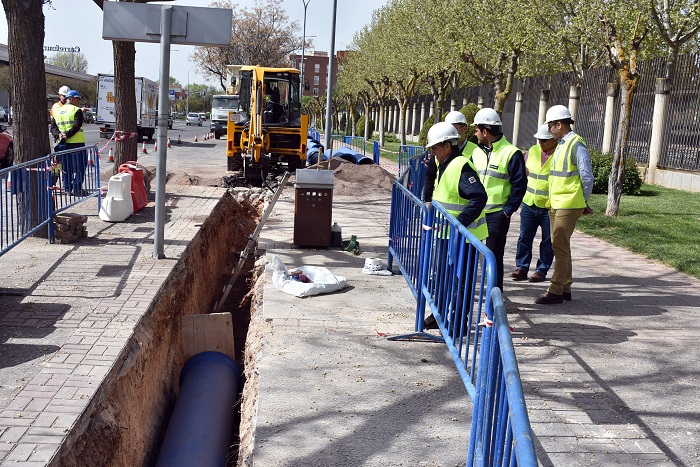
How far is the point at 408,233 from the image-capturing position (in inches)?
268

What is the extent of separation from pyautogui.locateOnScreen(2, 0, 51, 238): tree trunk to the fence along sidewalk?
463cm

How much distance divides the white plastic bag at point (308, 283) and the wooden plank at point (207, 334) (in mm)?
674

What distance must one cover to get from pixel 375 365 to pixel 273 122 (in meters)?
15.8

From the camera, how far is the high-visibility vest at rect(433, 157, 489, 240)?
5.68 m

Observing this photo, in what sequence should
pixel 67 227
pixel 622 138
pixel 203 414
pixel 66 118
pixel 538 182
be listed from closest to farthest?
1. pixel 203 414
2. pixel 538 182
3. pixel 67 227
4. pixel 66 118
5. pixel 622 138

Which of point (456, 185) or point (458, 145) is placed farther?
point (458, 145)

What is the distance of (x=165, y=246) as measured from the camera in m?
8.93

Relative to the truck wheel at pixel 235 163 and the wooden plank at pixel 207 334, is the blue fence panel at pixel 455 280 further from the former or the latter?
the truck wheel at pixel 235 163

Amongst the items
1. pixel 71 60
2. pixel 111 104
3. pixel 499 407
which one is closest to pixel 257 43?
pixel 111 104

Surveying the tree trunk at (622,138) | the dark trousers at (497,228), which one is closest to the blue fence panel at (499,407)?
the dark trousers at (497,228)

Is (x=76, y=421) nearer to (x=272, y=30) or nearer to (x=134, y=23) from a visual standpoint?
(x=134, y=23)

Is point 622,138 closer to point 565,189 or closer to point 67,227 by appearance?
point 565,189

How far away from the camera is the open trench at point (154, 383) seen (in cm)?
436

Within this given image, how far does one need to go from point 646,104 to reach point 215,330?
17026 millimetres
